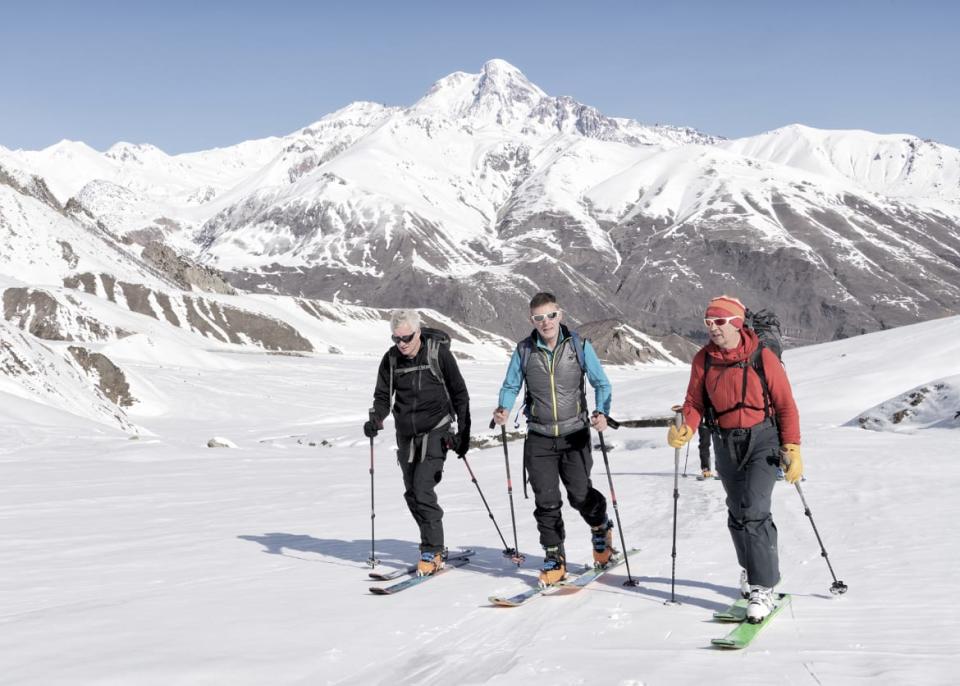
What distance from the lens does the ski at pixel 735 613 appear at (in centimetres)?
693

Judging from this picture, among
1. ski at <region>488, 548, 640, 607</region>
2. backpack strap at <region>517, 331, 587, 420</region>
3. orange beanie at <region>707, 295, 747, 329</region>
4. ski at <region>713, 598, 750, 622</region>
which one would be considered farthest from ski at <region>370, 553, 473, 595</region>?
orange beanie at <region>707, 295, 747, 329</region>

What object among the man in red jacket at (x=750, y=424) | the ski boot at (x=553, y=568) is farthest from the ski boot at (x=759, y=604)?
the ski boot at (x=553, y=568)

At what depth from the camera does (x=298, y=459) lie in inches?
1039

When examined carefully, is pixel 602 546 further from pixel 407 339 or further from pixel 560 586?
pixel 407 339

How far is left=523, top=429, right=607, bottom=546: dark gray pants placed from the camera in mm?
8500

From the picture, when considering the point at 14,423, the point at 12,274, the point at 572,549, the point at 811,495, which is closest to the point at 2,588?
→ the point at 572,549

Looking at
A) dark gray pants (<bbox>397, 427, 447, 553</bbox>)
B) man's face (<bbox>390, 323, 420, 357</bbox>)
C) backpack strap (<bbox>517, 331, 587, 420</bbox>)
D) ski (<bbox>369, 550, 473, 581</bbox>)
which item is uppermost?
man's face (<bbox>390, 323, 420, 357</bbox>)

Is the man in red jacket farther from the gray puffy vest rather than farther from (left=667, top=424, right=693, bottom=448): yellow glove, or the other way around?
the gray puffy vest

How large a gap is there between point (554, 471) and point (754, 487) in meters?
2.13

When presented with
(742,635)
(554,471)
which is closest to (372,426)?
(554,471)

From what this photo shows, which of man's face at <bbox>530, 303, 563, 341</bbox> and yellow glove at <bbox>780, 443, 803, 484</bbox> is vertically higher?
man's face at <bbox>530, 303, 563, 341</bbox>

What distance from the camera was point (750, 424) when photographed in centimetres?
703

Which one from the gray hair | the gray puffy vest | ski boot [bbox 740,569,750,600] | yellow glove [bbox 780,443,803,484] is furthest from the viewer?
the gray hair

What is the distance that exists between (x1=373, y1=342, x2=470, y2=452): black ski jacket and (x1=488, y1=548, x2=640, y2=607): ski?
5.66 feet
